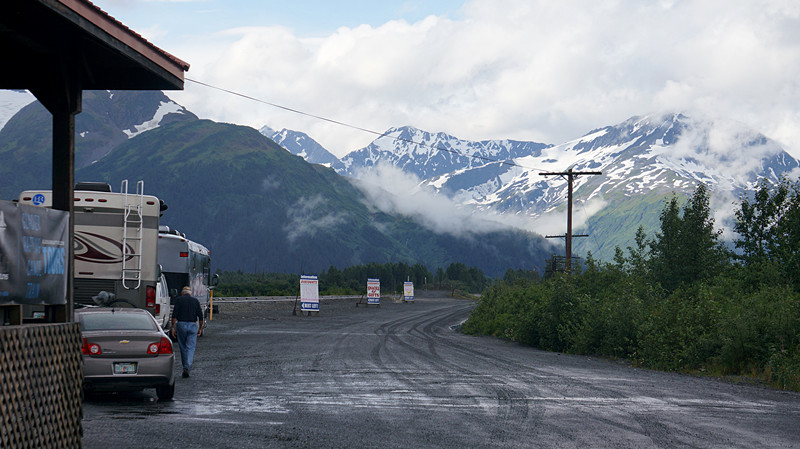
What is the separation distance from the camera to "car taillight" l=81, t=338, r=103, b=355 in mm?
12477

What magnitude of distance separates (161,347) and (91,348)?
41.7 inches

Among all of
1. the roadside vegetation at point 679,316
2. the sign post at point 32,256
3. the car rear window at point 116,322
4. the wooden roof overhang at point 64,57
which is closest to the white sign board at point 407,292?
the roadside vegetation at point 679,316

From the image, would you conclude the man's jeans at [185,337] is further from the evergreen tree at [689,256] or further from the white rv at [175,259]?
the evergreen tree at [689,256]

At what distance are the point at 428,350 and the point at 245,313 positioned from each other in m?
27.3

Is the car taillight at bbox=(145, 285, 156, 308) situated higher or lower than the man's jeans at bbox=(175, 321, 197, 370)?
higher

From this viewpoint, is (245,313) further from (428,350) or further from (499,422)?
(499,422)

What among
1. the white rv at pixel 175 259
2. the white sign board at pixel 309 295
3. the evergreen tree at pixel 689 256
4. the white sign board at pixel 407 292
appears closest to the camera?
the white rv at pixel 175 259

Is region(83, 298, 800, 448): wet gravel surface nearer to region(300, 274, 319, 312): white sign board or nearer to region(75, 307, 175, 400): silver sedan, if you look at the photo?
region(75, 307, 175, 400): silver sedan

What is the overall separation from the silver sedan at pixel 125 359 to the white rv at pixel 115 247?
661 centimetres

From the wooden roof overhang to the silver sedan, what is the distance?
3.86 meters

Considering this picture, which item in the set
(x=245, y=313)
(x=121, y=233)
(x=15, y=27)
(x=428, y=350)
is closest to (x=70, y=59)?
(x=15, y=27)

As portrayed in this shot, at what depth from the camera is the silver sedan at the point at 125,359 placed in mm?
12477

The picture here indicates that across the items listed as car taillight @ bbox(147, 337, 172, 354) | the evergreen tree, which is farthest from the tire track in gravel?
the evergreen tree

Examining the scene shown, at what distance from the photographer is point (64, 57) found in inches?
357
